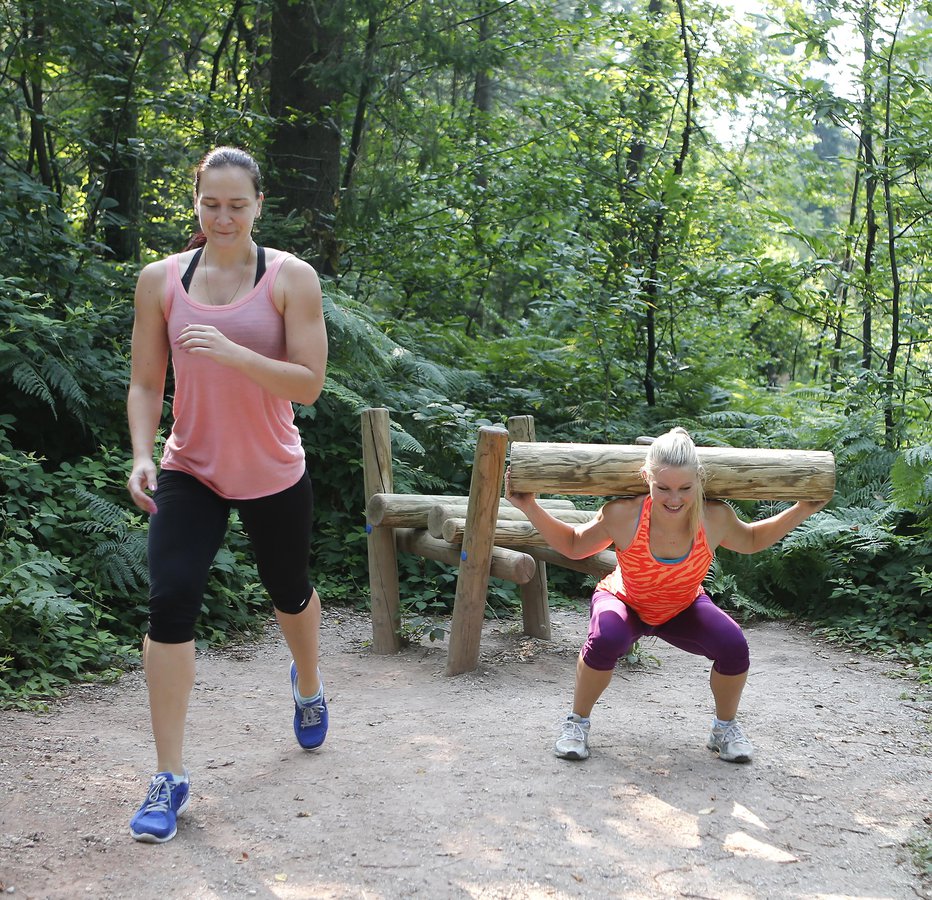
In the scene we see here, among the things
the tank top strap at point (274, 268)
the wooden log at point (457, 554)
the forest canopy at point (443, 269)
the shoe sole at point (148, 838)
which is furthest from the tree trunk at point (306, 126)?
the shoe sole at point (148, 838)

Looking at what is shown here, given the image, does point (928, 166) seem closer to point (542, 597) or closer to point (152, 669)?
point (542, 597)

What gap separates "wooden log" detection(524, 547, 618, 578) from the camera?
18.1 ft

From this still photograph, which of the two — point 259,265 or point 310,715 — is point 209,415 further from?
point 310,715

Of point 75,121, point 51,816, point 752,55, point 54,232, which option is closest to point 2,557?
point 51,816

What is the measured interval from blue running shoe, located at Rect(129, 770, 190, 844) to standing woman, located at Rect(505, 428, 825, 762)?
153 cm

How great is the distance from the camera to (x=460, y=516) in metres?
5.62

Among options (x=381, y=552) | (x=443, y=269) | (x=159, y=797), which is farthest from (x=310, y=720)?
(x=443, y=269)

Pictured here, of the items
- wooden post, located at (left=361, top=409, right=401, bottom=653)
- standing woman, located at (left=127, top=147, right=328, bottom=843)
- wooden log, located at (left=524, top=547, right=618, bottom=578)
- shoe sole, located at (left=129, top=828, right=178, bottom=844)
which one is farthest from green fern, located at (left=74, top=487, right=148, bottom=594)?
shoe sole, located at (left=129, top=828, right=178, bottom=844)

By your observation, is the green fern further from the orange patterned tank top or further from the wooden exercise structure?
the orange patterned tank top

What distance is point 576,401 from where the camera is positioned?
9609 mm

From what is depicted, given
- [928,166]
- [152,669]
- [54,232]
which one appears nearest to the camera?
[152,669]

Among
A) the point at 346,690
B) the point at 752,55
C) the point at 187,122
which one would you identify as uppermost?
the point at 752,55

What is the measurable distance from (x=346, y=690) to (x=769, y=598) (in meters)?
3.63

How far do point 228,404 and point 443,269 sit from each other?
25.8 feet
